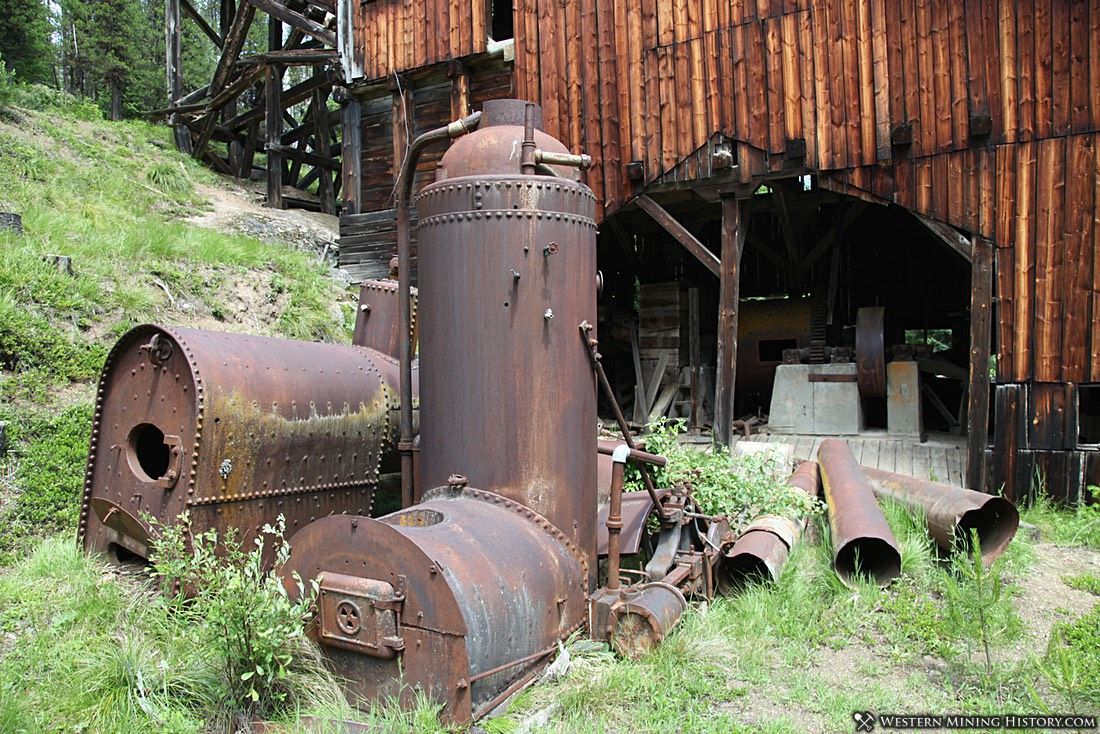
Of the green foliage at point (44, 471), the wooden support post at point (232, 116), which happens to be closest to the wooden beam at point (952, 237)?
the green foliage at point (44, 471)

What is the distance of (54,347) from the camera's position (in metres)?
6.99

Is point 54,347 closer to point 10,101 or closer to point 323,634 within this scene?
point 323,634

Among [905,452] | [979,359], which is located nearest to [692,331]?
[905,452]

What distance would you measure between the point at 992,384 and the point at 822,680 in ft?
17.2

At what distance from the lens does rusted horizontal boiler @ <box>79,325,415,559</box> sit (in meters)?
4.43

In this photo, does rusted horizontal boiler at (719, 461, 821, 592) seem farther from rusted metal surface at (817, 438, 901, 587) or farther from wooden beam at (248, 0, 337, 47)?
wooden beam at (248, 0, 337, 47)

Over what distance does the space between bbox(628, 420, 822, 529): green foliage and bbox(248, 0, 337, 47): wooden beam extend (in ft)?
35.6

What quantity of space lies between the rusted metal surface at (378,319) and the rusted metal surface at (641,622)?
2.98m

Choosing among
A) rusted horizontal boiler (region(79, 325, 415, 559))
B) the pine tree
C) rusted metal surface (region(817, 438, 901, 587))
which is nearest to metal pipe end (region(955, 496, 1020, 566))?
rusted metal surface (region(817, 438, 901, 587))

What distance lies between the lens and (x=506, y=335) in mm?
4074

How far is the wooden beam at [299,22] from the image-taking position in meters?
13.5

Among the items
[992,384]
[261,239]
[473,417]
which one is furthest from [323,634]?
[261,239]

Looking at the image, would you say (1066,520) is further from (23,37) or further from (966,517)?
(23,37)

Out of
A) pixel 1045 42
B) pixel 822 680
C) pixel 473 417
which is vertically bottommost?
pixel 822 680
